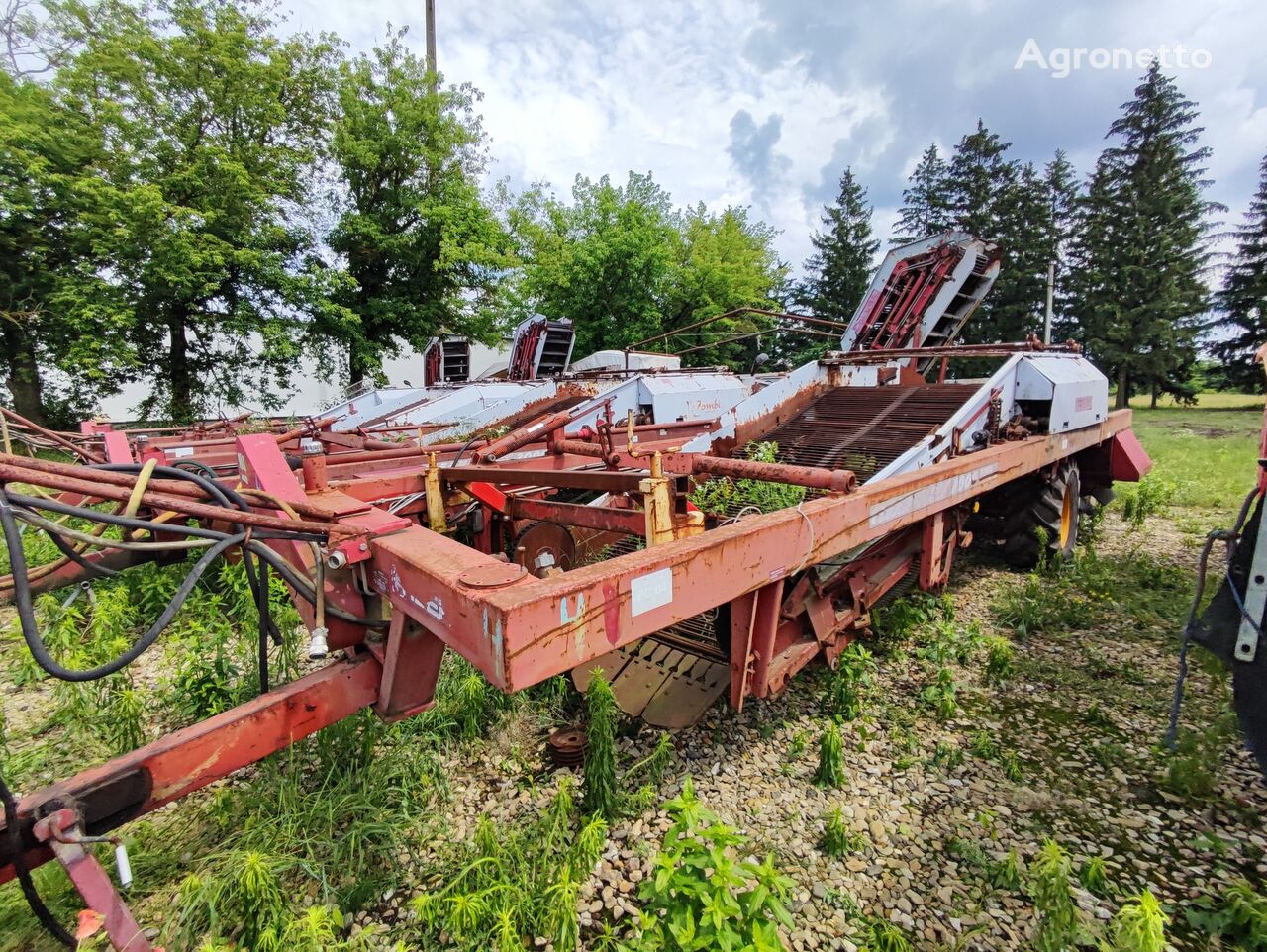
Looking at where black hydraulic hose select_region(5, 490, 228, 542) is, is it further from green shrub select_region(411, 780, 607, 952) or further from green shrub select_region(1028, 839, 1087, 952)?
green shrub select_region(1028, 839, 1087, 952)

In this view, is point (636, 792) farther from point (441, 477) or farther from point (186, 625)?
point (186, 625)

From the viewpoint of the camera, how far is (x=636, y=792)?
2711mm

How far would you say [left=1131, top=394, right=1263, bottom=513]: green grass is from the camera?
28.2 ft

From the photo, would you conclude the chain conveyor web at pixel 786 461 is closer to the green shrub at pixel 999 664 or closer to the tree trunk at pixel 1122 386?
the green shrub at pixel 999 664

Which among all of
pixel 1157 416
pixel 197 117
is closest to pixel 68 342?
pixel 197 117

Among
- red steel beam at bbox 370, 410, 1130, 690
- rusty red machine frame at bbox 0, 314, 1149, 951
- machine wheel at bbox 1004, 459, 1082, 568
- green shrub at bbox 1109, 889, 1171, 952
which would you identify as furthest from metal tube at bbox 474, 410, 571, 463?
machine wheel at bbox 1004, 459, 1082, 568

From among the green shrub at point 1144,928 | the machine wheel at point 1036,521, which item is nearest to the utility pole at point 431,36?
the machine wheel at point 1036,521

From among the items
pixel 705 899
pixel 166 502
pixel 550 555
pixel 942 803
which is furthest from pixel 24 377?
pixel 942 803

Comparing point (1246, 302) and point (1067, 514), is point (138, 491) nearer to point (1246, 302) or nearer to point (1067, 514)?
point (1067, 514)

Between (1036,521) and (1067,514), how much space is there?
0.77 metres

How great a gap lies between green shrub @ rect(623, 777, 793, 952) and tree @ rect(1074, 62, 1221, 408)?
110 ft

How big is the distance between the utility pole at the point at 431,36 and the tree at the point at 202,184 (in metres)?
2.97

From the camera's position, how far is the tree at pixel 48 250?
1416 centimetres

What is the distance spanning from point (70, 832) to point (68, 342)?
19192 mm
